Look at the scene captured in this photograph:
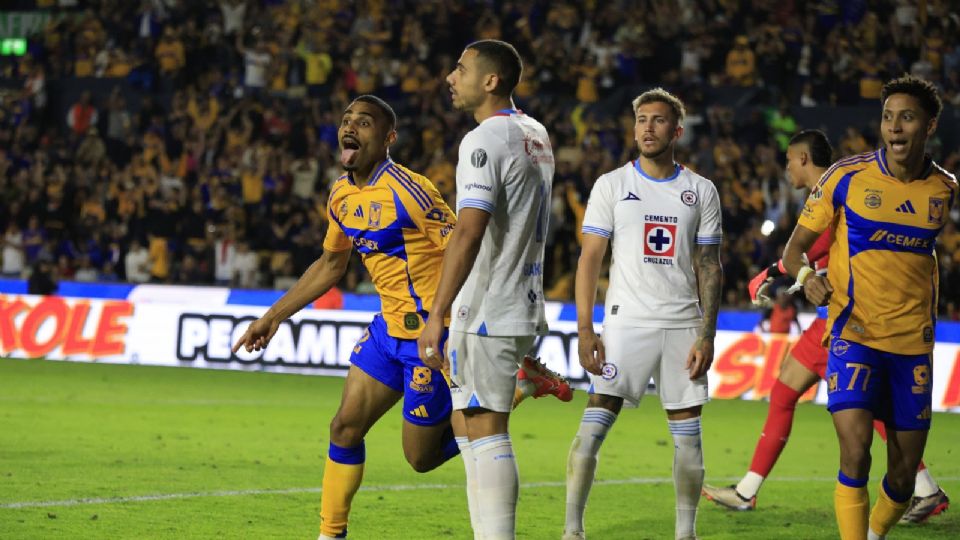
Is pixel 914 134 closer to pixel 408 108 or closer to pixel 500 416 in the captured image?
pixel 500 416

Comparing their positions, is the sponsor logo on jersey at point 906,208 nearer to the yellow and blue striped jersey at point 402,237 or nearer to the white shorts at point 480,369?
the white shorts at point 480,369

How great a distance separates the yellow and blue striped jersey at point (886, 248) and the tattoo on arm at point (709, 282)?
0.68 m

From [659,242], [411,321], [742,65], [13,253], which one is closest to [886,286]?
[659,242]

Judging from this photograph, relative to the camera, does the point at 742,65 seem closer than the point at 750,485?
No

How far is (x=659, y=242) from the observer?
7.11 m

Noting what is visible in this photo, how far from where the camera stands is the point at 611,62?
80.9 ft

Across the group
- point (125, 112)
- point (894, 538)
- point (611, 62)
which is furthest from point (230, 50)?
point (894, 538)

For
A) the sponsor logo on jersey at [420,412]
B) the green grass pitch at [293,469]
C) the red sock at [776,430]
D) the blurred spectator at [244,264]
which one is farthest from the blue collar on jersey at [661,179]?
the blurred spectator at [244,264]

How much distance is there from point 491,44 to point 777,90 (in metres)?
Answer: 18.6

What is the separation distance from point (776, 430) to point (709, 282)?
182 centimetres

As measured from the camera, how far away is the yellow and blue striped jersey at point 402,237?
6535mm

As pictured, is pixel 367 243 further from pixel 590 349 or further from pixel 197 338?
pixel 197 338

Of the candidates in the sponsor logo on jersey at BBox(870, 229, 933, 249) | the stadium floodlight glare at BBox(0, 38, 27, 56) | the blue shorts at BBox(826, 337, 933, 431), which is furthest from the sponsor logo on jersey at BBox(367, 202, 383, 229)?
the stadium floodlight glare at BBox(0, 38, 27, 56)

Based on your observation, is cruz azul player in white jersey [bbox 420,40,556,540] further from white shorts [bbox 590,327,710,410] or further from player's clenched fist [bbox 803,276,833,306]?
white shorts [bbox 590,327,710,410]
